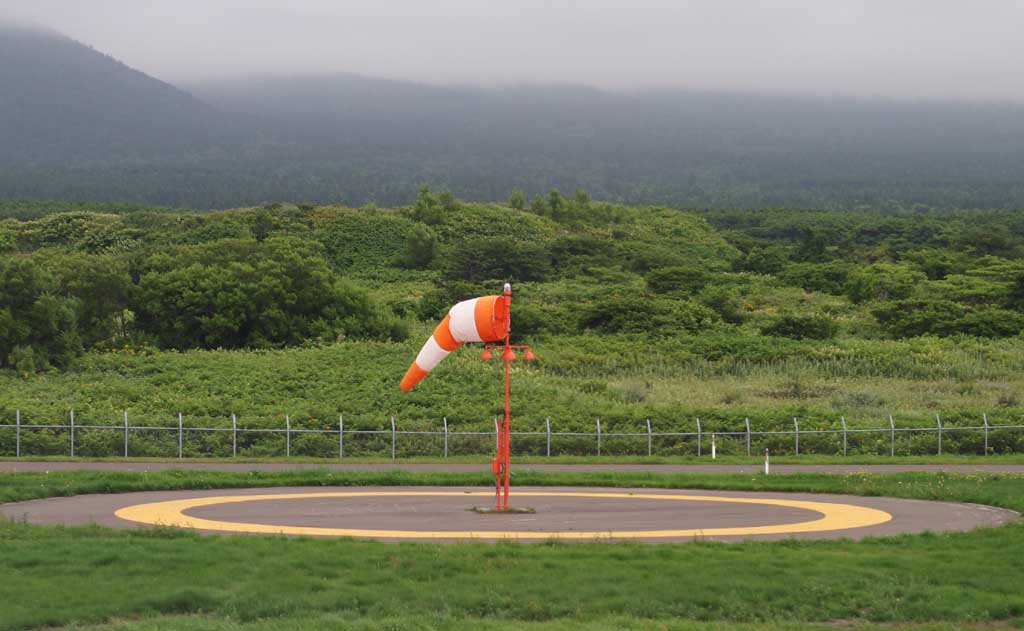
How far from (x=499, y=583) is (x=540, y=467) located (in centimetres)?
1838

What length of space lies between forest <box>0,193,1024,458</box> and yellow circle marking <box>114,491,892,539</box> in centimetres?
1492

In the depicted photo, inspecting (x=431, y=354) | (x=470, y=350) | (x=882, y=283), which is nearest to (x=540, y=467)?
(x=431, y=354)

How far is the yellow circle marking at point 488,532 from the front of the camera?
19.3m

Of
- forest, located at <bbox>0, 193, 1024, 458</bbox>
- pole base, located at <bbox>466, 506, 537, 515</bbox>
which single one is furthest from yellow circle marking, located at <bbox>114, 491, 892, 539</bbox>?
forest, located at <bbox>0, 193, 1024, 458</bbox>

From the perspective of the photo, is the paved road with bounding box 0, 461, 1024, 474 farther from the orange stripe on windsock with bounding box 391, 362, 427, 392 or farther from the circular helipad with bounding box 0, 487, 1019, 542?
the orange stripe on windsock with bounding box 391, 362, 427, 392

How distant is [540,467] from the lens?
111ft

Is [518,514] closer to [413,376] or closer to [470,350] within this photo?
[413,376]

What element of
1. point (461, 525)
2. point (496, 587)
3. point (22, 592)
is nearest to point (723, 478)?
point (461, 525)

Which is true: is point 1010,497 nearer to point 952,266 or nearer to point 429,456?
point 429,456

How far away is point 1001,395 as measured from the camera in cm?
4762

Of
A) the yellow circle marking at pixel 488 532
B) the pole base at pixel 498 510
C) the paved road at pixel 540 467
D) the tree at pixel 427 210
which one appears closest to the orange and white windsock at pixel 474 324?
the pole base at pixel 498 510

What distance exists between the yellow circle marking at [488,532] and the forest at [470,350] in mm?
14918

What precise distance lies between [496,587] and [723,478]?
14427 millimetres

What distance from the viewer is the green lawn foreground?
14391mm
